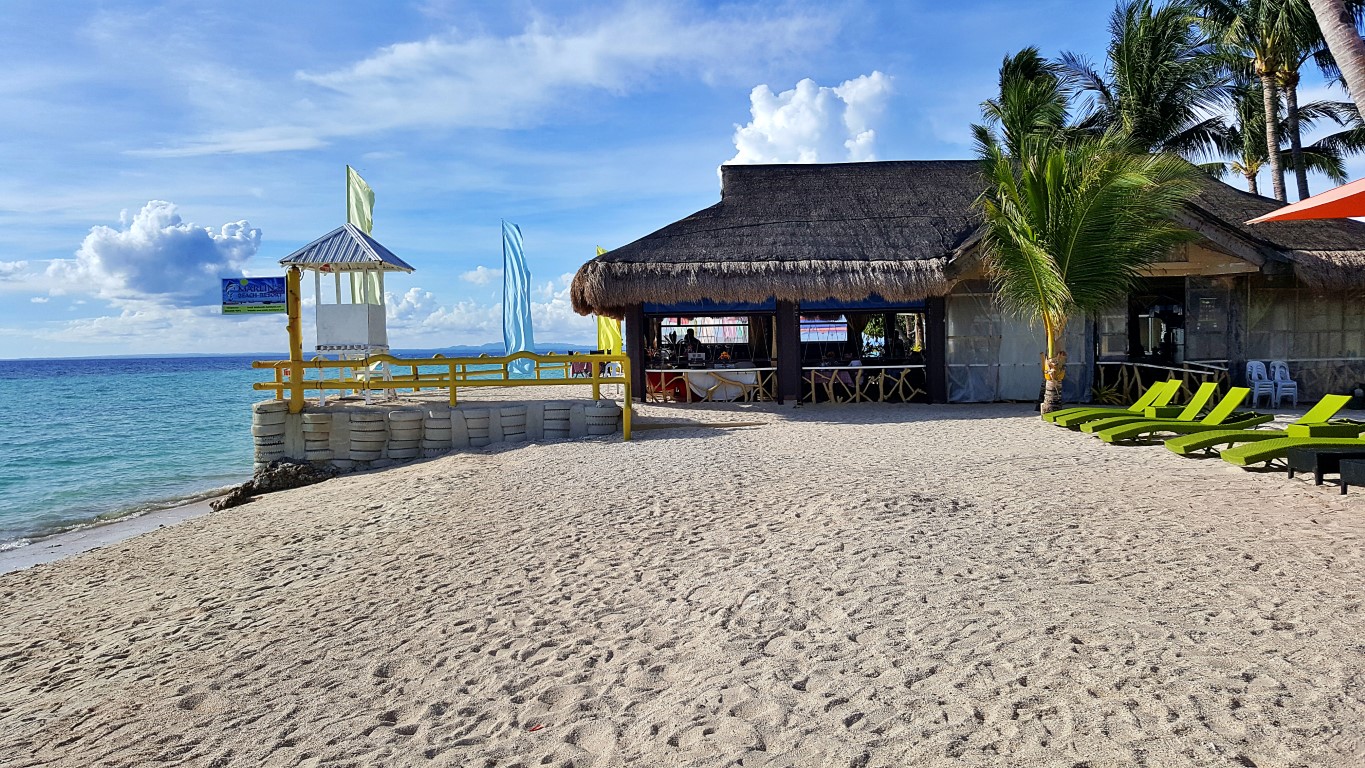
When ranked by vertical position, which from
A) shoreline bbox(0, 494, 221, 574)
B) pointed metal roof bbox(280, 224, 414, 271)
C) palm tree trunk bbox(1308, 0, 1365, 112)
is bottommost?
shoreline bbox(0, 494, 221, 574)

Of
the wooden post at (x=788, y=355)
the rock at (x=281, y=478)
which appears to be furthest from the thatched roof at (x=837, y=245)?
the rock at (x=281, y=478)

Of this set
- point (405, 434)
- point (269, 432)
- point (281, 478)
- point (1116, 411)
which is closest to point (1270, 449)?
point (1116, 411)

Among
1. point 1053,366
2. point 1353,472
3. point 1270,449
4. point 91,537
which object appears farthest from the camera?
point 1053,366

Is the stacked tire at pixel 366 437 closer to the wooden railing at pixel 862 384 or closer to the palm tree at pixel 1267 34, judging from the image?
the wooden railing at pixel 862 384

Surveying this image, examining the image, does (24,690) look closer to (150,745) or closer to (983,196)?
(150,745)

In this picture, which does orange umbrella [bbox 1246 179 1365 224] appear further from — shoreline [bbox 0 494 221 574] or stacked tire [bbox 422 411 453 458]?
shoreline [bbox 0 494 221 574]

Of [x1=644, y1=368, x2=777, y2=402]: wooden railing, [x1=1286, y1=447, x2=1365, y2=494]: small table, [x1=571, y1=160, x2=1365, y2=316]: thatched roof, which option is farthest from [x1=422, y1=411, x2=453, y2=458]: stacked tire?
[x1=1286, y1=447, x2=1365, y2=494]: small table

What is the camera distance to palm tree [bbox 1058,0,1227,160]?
19.4 m

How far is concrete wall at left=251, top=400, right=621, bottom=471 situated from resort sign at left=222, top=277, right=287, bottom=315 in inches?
51.6

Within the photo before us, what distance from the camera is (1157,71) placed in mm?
19625

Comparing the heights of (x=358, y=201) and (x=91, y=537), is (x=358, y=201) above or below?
above

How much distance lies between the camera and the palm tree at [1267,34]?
17.8 meters

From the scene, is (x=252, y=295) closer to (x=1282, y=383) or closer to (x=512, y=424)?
Answer: (x=512, y=424)

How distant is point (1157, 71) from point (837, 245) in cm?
1185
